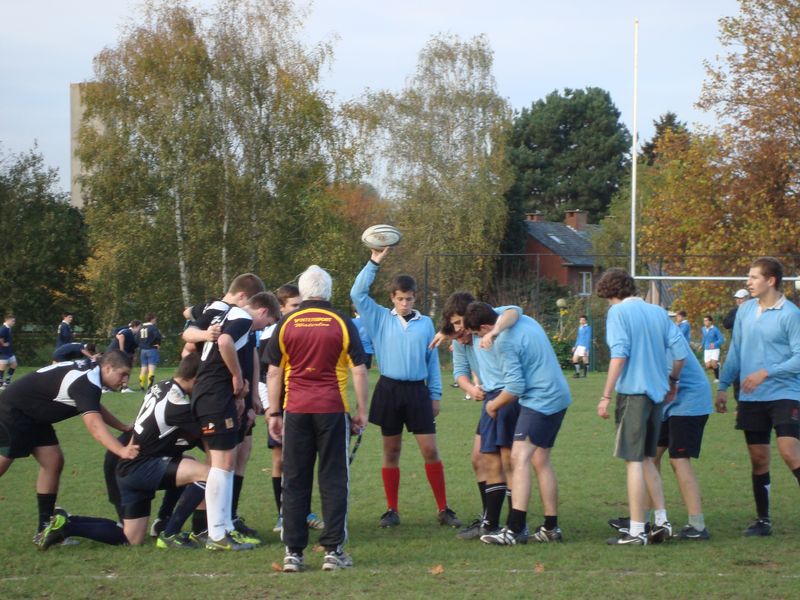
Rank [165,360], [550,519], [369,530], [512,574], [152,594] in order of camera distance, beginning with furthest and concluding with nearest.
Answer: [165,360] → [369,530] → [550,519] → [512,574] → [152,594]

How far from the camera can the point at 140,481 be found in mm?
7113

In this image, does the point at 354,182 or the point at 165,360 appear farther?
the point at 354,182

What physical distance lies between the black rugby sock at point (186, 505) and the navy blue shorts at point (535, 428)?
232 cm

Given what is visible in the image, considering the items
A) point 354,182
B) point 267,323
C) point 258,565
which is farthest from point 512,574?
point 354,182

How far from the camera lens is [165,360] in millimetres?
34531

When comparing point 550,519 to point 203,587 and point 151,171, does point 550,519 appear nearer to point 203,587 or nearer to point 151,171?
point 203,587

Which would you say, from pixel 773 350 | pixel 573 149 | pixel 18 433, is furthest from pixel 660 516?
pixel 573 149

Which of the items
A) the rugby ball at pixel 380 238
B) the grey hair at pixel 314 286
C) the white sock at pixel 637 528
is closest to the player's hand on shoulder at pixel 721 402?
the white sock at pixel 637 528

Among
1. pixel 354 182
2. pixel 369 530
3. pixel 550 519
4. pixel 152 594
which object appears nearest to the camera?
pixel 152 594

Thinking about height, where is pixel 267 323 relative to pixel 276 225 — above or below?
below

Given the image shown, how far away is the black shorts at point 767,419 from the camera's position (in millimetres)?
7301

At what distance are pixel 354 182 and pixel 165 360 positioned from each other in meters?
10.0

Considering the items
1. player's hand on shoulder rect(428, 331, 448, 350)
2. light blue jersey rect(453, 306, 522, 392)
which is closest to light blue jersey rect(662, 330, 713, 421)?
light blue jersey rect(453, 306, 522, 392)

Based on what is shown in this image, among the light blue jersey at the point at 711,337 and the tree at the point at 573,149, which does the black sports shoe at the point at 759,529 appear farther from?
the tree at the point at 573,149
